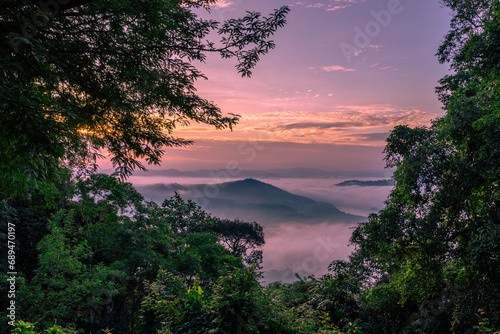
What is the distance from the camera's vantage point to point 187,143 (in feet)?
21.0

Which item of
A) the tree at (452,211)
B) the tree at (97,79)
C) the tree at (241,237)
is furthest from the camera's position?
the tree at (241,237)

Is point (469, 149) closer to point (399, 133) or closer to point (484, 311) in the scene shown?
point (399, 133)

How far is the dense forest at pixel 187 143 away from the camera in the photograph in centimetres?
384

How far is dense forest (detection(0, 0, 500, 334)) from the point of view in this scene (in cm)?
384

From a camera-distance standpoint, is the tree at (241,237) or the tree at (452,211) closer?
the tree at (452,211)

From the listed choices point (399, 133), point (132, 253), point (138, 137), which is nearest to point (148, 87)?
point (138, 137)

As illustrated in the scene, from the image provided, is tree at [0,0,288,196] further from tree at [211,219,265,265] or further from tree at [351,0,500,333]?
tree at [211,219,265,265]

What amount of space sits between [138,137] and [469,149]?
9.20m

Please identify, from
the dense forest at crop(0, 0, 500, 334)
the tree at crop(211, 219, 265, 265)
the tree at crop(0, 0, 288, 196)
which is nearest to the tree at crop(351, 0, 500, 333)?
the dense forest at crop(0, 0, 500, 334)

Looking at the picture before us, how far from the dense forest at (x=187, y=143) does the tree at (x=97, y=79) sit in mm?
28

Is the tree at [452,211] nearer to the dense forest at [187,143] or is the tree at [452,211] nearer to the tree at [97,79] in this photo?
the dense forest at [187,143]

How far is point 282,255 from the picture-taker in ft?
392

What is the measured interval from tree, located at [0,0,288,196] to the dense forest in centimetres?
3

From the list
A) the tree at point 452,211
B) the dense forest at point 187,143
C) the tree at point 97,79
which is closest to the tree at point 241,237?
the dense forest at point 187,143
